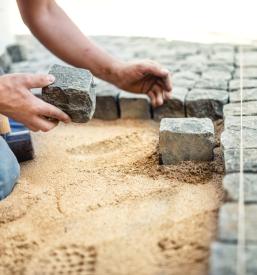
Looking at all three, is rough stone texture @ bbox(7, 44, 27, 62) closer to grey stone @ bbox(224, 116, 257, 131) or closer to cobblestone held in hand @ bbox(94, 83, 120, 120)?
cobblestone held in hand @ bbox(94, 83, 120, 120)

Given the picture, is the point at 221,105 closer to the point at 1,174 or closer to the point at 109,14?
the point at 1,174

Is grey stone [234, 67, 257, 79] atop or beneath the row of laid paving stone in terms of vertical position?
atop

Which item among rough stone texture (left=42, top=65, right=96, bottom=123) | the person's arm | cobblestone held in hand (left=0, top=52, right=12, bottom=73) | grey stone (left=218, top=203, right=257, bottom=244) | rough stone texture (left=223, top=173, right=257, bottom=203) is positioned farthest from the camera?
cobblestone held in hand (left=0, top=52, right=12, bottom=73)

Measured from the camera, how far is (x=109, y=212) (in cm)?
206

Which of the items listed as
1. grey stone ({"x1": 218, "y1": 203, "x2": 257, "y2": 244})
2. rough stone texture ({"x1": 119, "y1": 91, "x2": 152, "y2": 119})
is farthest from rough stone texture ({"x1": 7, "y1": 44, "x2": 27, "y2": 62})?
grey stone ({"x1": 218, "y1": 203, "x2": 257, "y2": 244})

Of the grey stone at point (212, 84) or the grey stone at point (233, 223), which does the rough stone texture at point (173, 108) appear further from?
the grey stone at point (233, 223)

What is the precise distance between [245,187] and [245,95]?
1.27 meters

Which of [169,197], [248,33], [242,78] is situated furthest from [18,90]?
[248,33]

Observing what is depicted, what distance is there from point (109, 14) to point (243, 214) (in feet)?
14.9

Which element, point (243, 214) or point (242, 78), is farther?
point (242, 78)

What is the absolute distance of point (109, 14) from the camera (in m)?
5.80

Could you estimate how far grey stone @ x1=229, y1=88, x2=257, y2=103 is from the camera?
9.77ft

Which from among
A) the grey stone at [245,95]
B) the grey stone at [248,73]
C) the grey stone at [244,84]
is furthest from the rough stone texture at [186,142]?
the grey stone at [248,73]

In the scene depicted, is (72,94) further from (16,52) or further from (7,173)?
(16,52)
